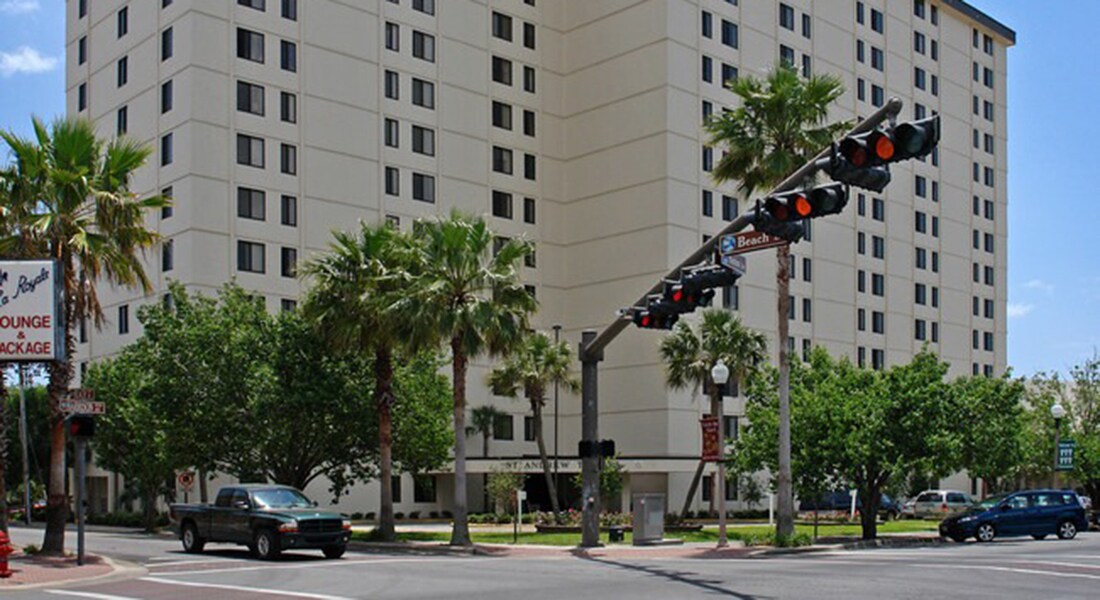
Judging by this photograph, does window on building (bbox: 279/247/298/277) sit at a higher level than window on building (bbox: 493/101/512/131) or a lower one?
lower

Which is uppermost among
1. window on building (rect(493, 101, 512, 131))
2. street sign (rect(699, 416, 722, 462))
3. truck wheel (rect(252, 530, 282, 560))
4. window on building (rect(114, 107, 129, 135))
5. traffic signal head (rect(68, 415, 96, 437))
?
window on building (rect(493, 101, 512, 131))

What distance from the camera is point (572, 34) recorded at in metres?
74.6

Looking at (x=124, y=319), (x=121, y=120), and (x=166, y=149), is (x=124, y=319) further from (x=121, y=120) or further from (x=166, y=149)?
(x=121, y=120)

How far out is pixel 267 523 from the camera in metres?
28.7

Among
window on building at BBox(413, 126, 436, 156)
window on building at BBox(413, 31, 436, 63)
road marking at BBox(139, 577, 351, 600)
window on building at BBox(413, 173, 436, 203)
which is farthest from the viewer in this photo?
window on building at BBox(413, 31, 436, 63)

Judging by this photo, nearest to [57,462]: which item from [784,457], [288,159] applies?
[784,457]

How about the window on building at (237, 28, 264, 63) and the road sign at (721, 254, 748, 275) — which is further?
the window on building at (237, 28, 264, 63)

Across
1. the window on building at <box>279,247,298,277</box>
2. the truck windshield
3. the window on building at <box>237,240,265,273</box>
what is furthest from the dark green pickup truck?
the window on building at <box>279,247,298,277</box>

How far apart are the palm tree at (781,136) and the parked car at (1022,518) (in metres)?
6.97

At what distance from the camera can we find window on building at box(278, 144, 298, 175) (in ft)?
201

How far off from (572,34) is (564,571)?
53.6 m

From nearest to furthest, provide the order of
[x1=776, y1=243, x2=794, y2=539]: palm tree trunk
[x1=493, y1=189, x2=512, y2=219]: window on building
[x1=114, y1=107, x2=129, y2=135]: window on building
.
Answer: [x1=776, y1=243, x2=794, y2=539]: palm tree trunk < [x1=114, y1=107, x2=129, y2=135]: window on building < [x1=493, y1=189, x2=512, y2=219]: window on building

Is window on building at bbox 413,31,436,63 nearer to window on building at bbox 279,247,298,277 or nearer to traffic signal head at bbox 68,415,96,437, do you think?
window on building at bbox 279,247,298,277

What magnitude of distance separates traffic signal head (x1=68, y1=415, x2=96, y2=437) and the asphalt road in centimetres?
302
